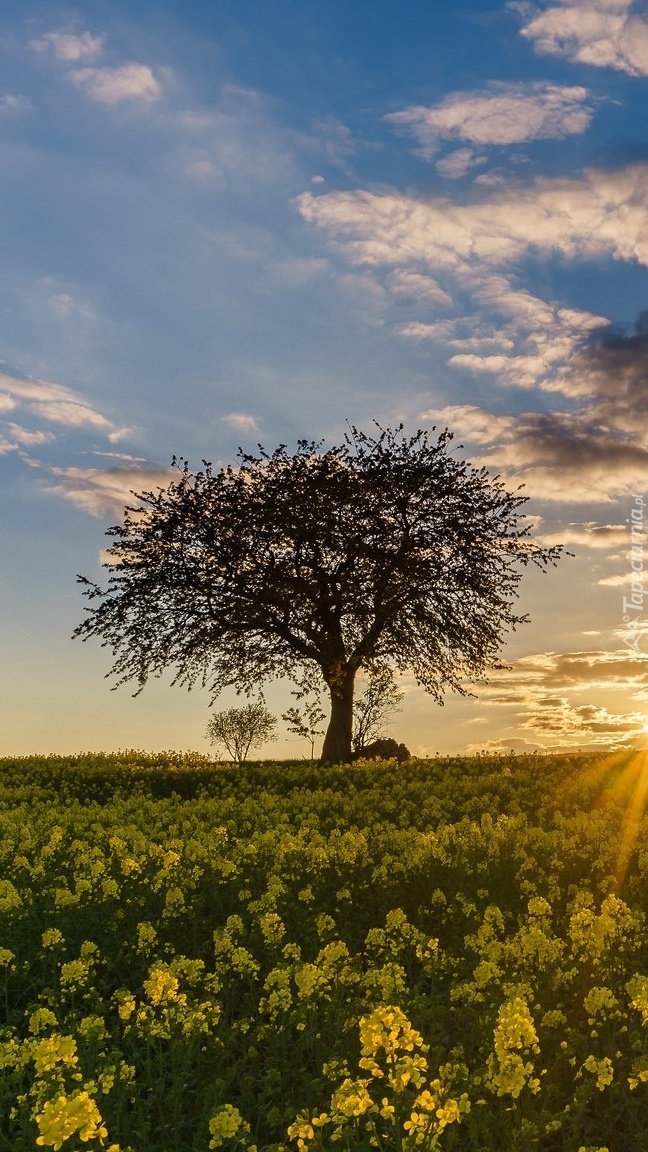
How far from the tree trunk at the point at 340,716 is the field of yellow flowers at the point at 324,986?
1728 cm

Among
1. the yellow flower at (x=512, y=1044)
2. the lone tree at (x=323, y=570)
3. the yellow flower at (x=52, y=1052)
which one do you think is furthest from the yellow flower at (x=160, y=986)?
the lone tree at (x=323, y=570)

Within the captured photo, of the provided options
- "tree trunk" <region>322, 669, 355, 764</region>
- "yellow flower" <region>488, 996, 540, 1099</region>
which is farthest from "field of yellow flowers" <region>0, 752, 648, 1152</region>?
"tree trunk" <region>322, 669, 355, 764</region>

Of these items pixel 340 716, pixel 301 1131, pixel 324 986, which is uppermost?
pixel 340 716

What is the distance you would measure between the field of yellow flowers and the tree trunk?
17.3m

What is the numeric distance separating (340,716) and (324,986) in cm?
2530

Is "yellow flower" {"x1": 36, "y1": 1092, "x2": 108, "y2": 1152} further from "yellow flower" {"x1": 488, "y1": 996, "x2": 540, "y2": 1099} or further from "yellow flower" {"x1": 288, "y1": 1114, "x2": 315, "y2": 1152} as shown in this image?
"yellow flower" {"x1": 488, "y1": 996, "x2": 540, "y2": 1099}

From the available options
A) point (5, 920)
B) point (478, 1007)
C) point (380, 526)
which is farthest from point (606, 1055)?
point (380, 526)

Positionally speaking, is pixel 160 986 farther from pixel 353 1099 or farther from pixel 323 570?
pixel 323 570

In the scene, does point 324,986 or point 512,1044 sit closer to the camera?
point 512,1044

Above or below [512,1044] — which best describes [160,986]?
above

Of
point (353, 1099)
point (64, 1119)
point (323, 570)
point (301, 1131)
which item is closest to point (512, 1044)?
point (353, 1099)

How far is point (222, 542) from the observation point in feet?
105

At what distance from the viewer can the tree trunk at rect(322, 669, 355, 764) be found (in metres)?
32.3

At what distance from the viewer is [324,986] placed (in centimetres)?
744
